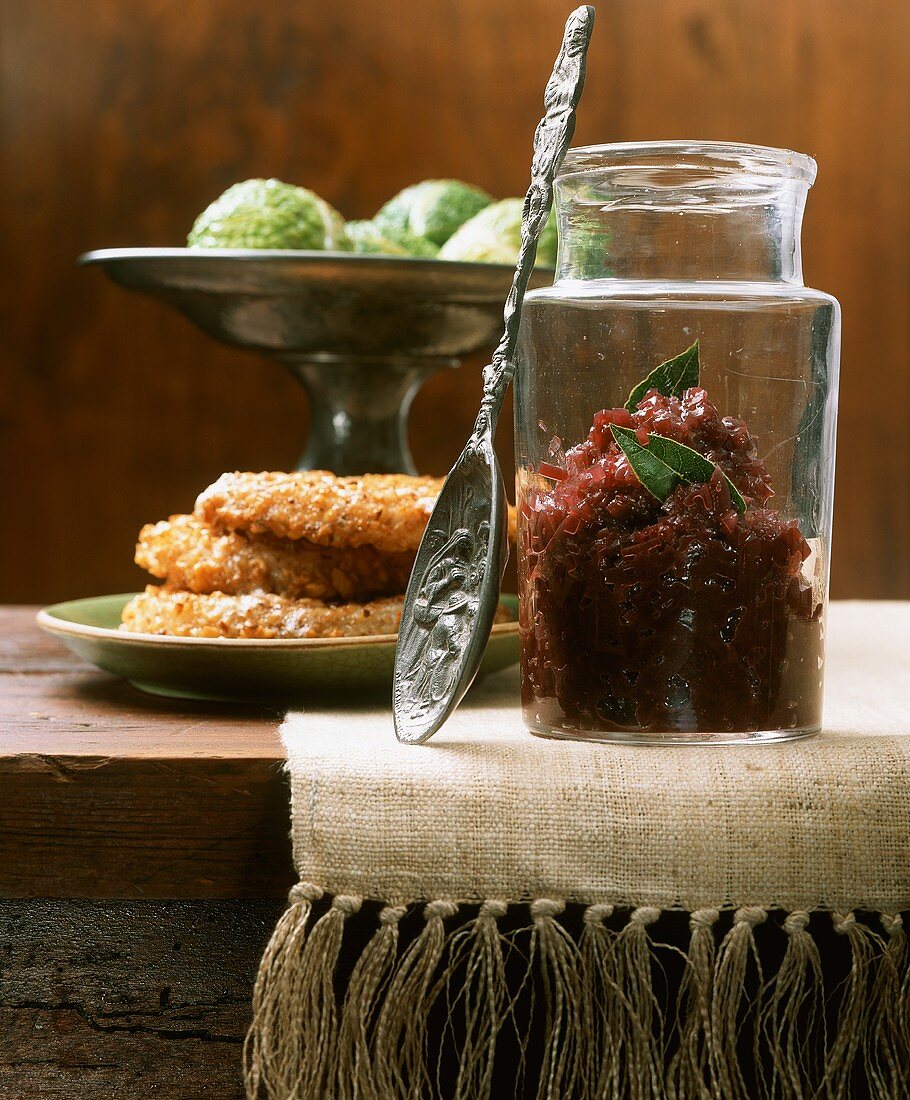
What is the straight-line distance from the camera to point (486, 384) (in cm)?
63

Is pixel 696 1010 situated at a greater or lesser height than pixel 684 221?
lesser

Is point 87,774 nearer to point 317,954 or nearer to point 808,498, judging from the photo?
point 317,954

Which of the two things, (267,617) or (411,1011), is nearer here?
(411,1011)

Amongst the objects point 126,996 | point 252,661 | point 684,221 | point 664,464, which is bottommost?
point 126,996

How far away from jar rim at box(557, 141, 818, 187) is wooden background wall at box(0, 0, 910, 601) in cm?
118

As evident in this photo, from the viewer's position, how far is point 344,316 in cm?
94

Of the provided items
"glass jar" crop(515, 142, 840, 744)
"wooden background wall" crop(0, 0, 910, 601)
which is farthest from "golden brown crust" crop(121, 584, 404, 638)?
"wooden background wall" crop(0, 0, 910, 601)

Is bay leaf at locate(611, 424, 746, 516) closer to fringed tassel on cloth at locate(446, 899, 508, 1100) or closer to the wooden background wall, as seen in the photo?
fringed tassel on cloth at locate(446, 899, 508, 1100)

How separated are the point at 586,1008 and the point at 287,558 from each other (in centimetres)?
32

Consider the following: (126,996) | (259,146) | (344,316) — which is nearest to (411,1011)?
(126,996)

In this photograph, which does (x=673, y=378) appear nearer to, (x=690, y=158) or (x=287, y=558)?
(x=690, y=158)

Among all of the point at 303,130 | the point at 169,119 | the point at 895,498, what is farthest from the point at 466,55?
the point at 895,498

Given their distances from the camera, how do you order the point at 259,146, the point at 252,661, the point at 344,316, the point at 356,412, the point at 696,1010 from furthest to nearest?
the point at 259,146 → the point at 356,412 → the point at 344,316 → the point at 252,661 → the point at 696,1010

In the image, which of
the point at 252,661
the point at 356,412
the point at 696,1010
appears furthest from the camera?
the point at 356,412
